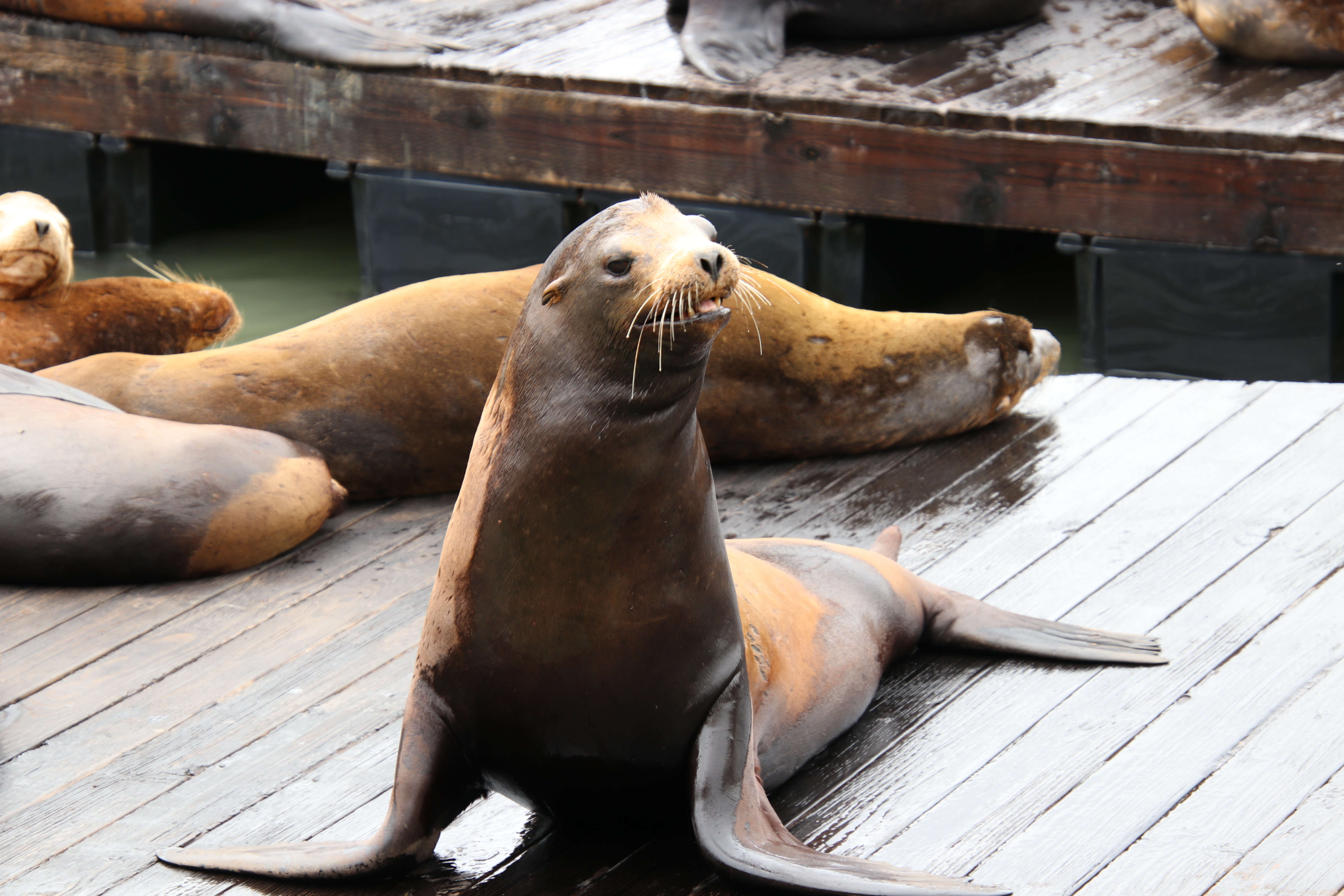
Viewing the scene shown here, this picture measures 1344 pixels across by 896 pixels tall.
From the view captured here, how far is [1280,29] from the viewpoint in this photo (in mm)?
6125

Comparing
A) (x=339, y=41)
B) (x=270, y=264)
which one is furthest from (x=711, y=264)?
(x=270, y=264)

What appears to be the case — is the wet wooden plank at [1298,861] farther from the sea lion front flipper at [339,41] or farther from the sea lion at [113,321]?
the sea lion front flipper at [339,41]

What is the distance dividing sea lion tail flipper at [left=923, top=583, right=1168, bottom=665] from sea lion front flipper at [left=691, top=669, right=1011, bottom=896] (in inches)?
34.6

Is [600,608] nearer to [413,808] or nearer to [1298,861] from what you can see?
[413,808]

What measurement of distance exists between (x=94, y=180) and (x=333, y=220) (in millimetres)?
1375

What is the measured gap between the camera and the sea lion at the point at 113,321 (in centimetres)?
457

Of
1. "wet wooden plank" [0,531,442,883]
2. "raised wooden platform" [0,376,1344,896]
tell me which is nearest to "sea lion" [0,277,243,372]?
"raised wooden platform" [0,376,1344,896]

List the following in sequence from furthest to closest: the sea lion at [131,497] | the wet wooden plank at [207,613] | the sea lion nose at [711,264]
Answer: the sea lion at [131,497], the wet wooden plank at [207,613], the sea lion nose at [711,264]

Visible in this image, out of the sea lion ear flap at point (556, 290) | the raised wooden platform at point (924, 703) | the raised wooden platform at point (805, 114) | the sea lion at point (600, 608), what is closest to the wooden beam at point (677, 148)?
the raised wooden platform at point (805, 114)

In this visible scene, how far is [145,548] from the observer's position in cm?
363

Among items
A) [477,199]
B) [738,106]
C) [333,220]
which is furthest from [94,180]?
[738,106]

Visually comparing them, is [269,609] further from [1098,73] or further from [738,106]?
[1098,73]

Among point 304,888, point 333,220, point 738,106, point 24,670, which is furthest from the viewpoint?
point 333,220

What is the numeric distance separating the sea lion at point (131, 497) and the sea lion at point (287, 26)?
3336 mm
